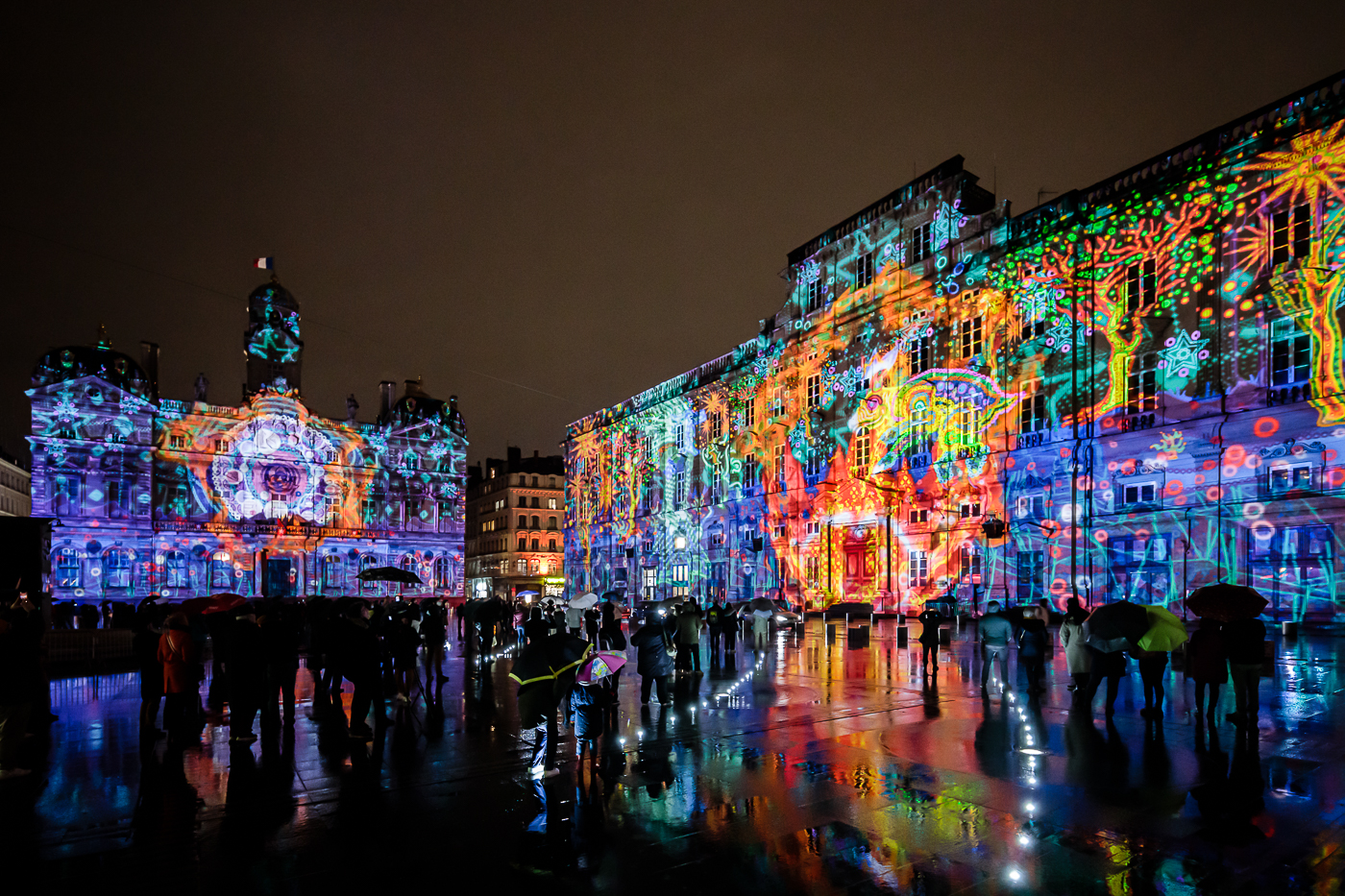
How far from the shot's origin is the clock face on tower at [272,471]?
62188mm

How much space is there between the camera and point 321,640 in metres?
12.2

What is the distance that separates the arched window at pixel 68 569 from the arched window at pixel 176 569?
4.95m

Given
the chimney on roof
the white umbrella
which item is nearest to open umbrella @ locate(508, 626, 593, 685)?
the white umbrella

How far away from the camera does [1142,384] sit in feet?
95.7

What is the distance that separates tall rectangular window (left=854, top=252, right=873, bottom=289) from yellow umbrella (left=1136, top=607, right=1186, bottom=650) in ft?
103

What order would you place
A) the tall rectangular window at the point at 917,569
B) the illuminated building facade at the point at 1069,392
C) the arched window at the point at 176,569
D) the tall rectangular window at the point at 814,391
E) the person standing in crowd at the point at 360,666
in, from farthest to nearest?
the arched window at the point at 176,569 → the tall rectangular window at the point at 814,391 → the tall rectangular window at the point at 917,569 → the illuminated building facade at the point at 1069,392 → the person standing in crowd at the point at 360,666

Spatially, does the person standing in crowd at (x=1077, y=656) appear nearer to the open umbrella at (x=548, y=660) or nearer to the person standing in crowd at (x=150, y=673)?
the open umbrella at (x=548, y=660)

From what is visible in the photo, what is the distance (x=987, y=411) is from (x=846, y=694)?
920 inches

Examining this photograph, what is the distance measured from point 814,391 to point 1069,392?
14504mm

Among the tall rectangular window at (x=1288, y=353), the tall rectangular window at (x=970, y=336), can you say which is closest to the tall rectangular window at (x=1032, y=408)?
the tall rectangular window at (x=970, y=336)

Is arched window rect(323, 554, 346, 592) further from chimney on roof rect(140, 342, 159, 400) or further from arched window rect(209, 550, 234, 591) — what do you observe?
chimney on roof rect(140, 342, 159, 400)

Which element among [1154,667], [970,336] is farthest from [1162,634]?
[970,336]

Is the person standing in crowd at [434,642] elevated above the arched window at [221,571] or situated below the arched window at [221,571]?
above

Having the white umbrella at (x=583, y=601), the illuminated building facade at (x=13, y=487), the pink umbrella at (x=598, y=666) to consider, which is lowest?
the white umbrella at (x=583, y=601)
